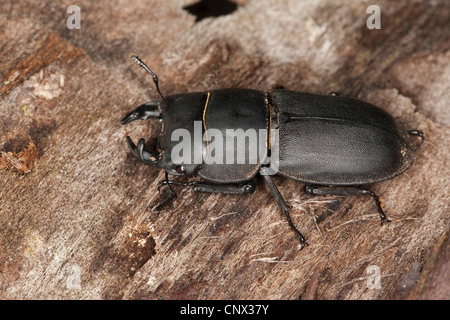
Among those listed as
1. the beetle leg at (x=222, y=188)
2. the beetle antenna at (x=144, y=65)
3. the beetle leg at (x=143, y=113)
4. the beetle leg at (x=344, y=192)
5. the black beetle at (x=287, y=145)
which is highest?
the beetle antenna at (x=144, y=65)

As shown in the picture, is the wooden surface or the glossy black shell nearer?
the wooden surface

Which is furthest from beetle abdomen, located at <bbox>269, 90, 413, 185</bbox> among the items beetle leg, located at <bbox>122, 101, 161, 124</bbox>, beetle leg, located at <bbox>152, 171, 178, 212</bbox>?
beetle leg, located at <bbox>122, 101, 161, 124</bbox>

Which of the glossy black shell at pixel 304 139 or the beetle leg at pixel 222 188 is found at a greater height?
the glossy black shell at pixel 304 139

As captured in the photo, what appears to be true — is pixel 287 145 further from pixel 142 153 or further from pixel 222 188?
pixel 142 153

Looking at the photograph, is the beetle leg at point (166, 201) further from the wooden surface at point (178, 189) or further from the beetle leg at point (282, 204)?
the beetle leg at point (282, 204)

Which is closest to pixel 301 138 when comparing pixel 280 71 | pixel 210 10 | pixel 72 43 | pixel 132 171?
pixel 280 71

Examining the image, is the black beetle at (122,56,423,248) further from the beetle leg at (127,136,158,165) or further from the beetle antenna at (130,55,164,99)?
the beetle antenna at (130,55,164,99)

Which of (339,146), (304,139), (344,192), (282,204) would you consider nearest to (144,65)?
(304,139)

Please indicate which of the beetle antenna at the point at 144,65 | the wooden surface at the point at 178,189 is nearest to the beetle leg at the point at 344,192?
the wooden surface at the point at 178,189

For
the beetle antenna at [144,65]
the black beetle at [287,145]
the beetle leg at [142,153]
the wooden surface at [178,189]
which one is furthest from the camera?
the beetle antenna at [144,65]
